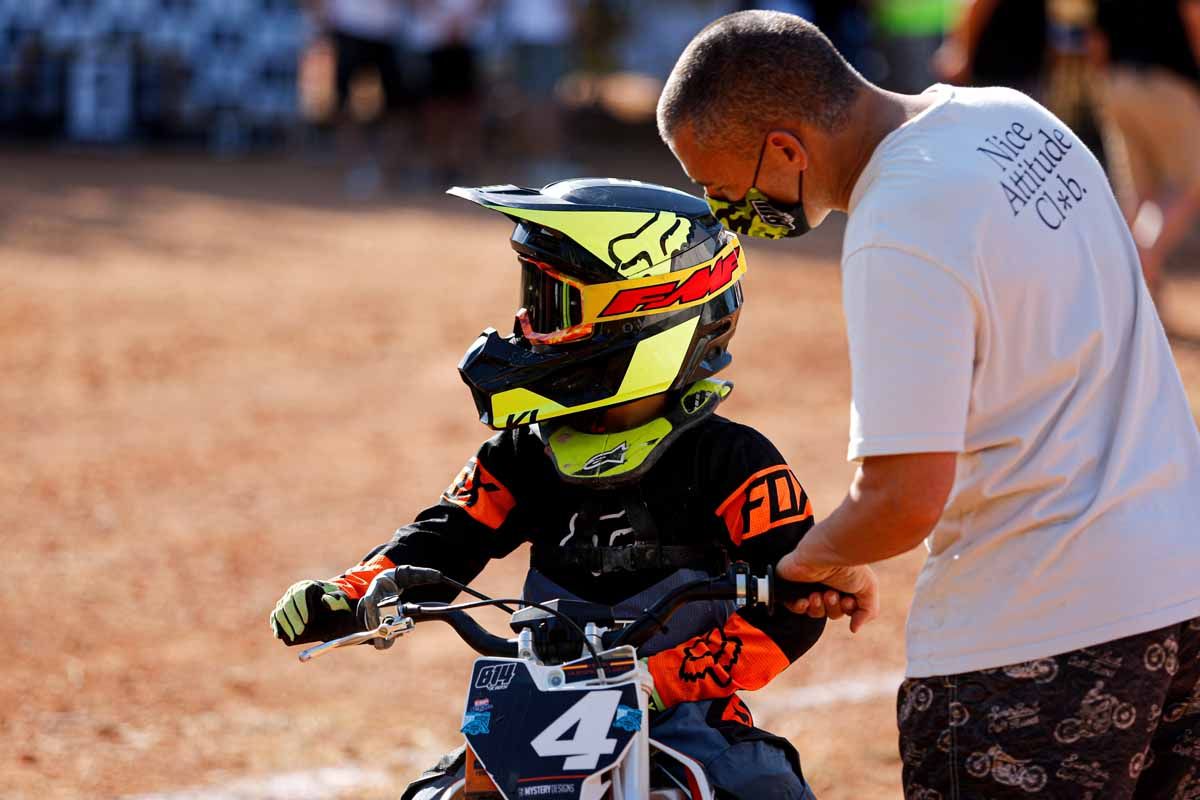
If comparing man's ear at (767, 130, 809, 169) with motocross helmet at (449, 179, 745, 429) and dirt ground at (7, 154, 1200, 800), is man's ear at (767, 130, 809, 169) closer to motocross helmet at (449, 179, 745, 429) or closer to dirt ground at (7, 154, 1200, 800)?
motocross helmet at (449, 179, 745, 429)

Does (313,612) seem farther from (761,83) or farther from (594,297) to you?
(761,83)

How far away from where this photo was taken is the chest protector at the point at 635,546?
3475mm

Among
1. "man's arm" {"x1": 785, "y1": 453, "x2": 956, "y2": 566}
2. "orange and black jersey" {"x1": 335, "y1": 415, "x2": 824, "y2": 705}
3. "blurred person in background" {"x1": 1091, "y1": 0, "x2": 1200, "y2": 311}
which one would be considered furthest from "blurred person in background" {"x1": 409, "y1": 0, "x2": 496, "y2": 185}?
"man's arm" {"x1": 785, "y1": 453, "x2": 956, "y2": 566}

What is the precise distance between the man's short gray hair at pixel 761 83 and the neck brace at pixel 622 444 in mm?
725

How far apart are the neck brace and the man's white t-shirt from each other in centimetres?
67

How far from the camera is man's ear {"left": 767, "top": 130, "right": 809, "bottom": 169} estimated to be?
303cm

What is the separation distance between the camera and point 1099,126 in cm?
1606

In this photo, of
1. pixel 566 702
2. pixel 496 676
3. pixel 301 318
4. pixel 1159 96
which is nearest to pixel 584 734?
pixel 566 702

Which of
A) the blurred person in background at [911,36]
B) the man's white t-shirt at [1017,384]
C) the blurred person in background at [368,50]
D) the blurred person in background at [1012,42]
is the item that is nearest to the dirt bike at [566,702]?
the man's white t-shirt at [1017,384]

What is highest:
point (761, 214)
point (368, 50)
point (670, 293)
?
point (761, 214)

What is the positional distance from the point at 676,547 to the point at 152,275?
9842 millimetres

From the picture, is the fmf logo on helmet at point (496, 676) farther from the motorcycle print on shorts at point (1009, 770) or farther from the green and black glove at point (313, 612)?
the motorcycle print on shorts at point (1009, 770)

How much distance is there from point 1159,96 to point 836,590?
774 centimetres

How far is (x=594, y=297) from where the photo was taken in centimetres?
354
